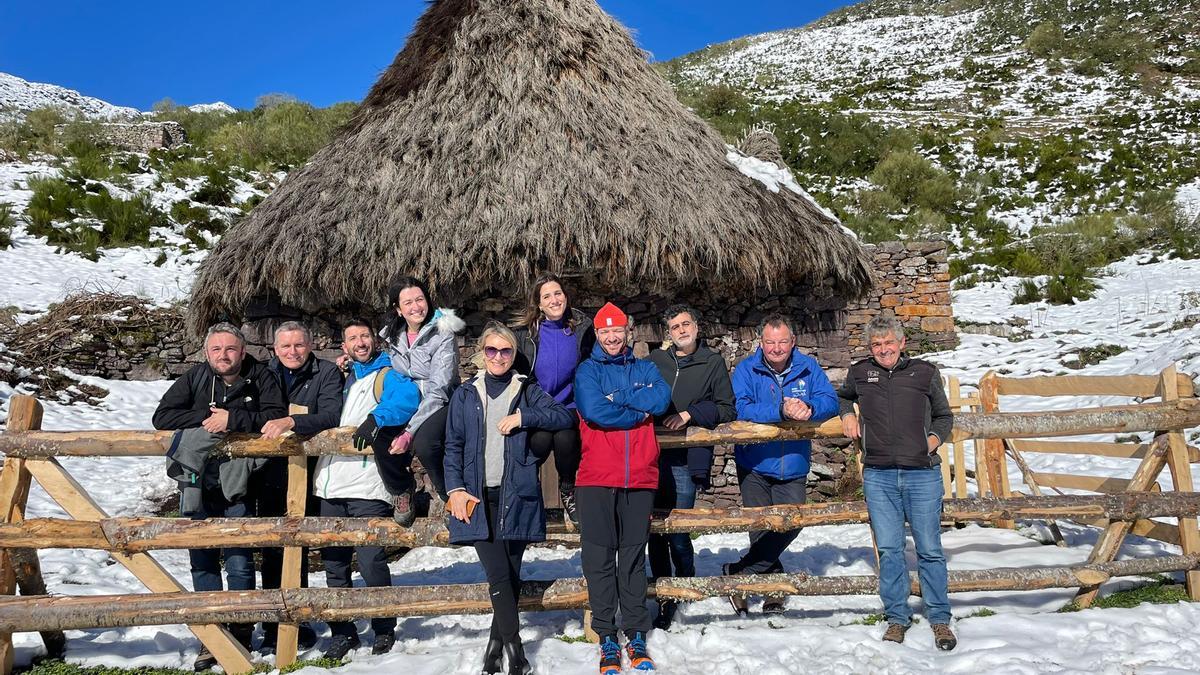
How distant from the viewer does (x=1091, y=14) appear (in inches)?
1663

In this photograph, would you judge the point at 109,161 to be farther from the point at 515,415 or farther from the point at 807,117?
the point at 807,117

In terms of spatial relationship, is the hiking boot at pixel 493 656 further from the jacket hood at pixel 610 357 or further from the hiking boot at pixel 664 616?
the jacket hood at pixel 610 357

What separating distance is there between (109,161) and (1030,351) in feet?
61.7

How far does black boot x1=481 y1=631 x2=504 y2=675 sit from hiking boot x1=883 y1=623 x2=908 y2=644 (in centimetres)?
175

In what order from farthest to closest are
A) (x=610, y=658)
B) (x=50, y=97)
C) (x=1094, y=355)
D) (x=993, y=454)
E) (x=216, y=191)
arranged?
(x=50, y=97) < (x=216, y=191) < (x=1094, y=355) < (x=993, y=454) < (x=610, y=658)

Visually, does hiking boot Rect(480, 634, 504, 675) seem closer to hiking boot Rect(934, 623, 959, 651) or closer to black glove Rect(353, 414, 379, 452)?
black glove Rect(353, 414, 379, 452)

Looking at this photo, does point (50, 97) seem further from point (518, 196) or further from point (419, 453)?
point (419, 453)

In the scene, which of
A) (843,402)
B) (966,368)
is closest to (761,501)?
(843,402)

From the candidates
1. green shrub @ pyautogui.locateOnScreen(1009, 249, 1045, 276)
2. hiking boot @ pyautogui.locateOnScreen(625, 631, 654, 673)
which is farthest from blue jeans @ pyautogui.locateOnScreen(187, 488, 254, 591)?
green shrub @ pyautogui.locateOnScreen(1009, 249, 1045, 276)

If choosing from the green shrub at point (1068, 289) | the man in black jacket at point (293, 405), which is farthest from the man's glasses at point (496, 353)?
the green shrub at point (1068, 289)

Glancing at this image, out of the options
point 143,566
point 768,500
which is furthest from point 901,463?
point 143,566

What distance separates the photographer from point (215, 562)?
128 inches

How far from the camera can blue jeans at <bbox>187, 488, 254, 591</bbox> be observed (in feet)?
10.4

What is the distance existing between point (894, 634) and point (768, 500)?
2.69ft
